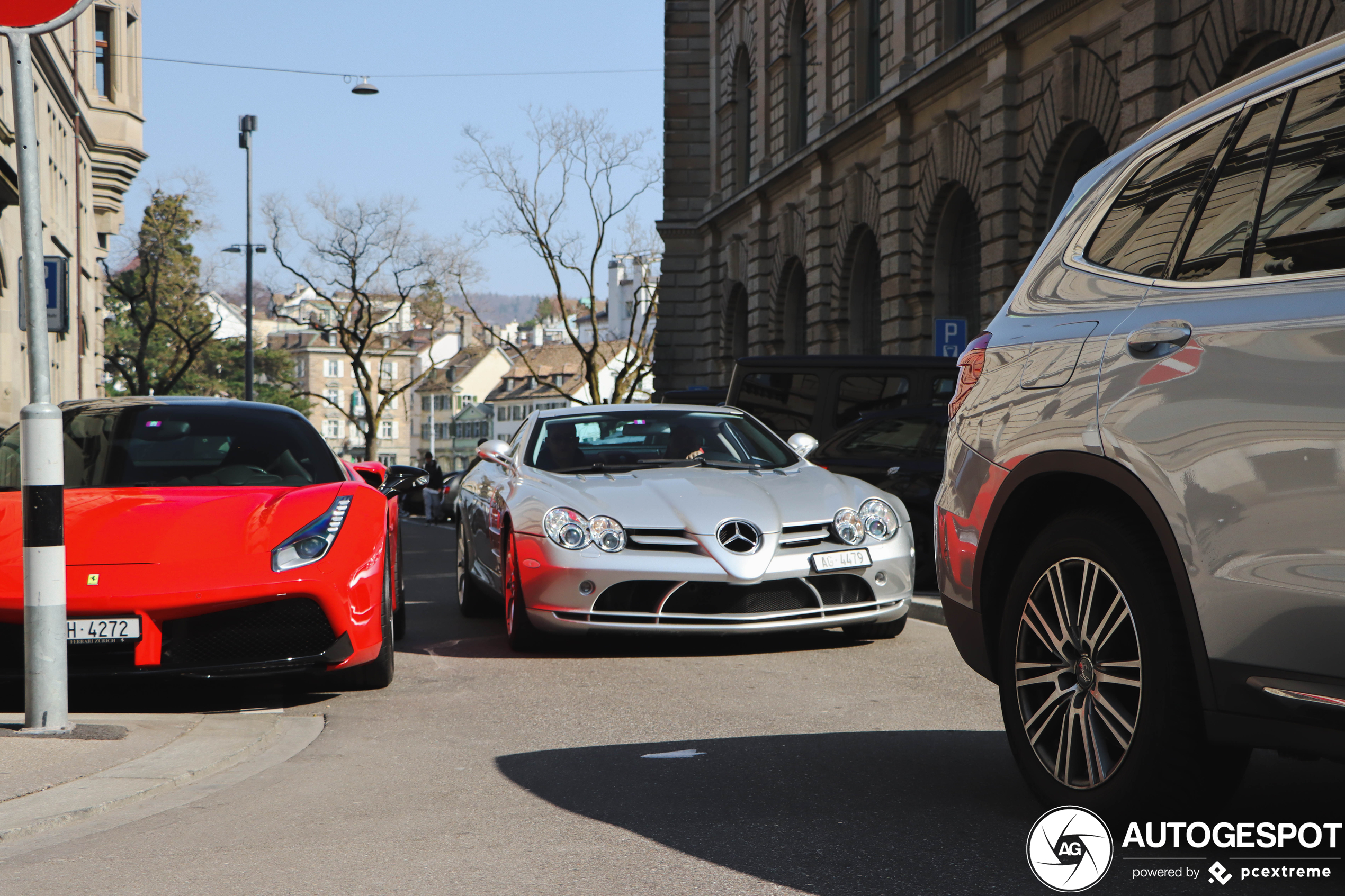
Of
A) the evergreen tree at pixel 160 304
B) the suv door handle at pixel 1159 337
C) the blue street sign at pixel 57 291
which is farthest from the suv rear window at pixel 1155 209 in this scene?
the evergreen tree at pixel 160 304

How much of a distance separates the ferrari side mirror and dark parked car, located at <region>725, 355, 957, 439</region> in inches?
270

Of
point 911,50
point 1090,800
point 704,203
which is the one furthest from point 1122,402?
point 704,203

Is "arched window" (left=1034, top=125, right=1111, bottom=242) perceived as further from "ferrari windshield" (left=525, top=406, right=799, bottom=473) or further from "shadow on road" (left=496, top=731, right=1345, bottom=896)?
Answer: "shadow on road" (left=496, top=731, right=1345, bottom=896)

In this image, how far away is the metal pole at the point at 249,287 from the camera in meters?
48.8

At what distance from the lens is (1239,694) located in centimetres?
336

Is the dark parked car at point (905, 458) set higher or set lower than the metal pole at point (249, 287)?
lower

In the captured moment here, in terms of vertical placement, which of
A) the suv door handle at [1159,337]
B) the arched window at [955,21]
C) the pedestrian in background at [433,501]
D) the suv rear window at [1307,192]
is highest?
the arched window at [955,21]

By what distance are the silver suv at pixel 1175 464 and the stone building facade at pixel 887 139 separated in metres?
11.9

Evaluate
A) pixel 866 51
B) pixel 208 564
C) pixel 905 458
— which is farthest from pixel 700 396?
pixel 208 564

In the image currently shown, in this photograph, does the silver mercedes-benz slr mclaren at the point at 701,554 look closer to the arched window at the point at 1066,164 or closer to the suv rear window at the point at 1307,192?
the suv rear window at the point at 1307,192

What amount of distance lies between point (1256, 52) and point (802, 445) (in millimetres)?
9868

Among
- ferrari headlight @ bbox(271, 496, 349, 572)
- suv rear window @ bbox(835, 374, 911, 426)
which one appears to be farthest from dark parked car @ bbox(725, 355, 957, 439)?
ferrari headlight @ bbox(271, 496, 349, 572)

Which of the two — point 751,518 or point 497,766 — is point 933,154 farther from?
point 497,766

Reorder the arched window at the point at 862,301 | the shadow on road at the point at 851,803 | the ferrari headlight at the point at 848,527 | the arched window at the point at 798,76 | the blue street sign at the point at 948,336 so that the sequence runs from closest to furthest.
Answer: the shadow on road at the point at 851,803, the ferrari headlight at the point at 848,527, the blue street sign at the point at 948,336, the arched window at the point at 862,301, the arched window at the point at 798,76
